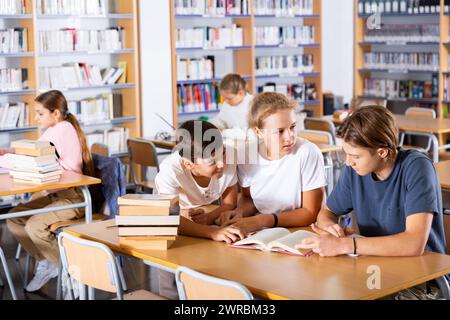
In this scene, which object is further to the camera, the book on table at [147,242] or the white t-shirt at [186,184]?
the white t-shirt at [186,184]

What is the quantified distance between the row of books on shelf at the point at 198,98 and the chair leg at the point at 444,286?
5.64 m

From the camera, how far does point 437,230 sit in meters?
2.68

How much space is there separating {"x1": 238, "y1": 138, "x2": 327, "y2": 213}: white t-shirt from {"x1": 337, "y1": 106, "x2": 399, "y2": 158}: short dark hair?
2.00 feet

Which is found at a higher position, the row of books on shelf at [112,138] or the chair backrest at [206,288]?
the row of books on shelf at [112,138]

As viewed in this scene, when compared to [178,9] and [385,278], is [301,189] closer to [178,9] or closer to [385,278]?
[385,278]

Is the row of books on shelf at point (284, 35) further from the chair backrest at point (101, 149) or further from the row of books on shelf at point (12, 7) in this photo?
the chair backrest at point (101, 149)

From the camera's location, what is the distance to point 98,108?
7.37 m

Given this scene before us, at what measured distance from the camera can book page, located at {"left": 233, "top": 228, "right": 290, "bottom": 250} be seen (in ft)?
8.77

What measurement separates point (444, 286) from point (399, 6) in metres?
7.20

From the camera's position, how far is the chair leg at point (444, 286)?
2431 millimetres

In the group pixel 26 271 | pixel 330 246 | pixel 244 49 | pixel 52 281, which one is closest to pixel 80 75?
pixel 244 49

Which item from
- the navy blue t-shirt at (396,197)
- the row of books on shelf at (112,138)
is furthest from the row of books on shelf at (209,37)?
the navy blue t-shirt at (396,197)

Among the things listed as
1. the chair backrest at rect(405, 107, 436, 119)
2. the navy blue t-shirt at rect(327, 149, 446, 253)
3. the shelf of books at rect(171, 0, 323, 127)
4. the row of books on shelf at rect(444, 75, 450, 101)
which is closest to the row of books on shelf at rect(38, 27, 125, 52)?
the shelf of books at rect(171, 0, 323, 127)

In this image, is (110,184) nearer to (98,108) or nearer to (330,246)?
(330,246)
